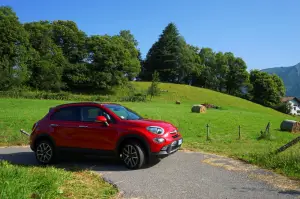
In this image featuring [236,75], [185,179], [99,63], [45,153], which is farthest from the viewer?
[236,75]

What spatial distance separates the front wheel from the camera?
7.39 meters

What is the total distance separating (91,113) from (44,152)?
1830 mm

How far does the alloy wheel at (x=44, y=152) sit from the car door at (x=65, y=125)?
327 millimetres

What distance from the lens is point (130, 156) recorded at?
751 cm

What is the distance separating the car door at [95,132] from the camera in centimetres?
768

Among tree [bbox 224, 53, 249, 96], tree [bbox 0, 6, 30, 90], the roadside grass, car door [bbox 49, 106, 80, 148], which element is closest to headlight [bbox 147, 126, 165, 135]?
the roadside grass

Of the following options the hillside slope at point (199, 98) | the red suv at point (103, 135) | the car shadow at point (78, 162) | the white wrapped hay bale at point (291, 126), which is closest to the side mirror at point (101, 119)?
the red suv at point (103, 135)

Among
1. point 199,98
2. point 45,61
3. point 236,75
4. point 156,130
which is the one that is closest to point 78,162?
point 156,130

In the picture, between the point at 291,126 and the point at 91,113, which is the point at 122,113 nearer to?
the point at 91,113

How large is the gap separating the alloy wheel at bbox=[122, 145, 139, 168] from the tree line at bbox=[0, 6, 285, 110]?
48517 mm

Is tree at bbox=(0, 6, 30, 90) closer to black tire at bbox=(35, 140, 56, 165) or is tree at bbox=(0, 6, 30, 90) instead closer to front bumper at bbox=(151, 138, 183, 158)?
black tire at bbox=(35, 140, 56, 165)

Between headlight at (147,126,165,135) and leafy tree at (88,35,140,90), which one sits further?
leafy tree at (88,35,140,90)

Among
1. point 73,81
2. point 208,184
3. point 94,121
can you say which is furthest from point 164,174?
point 73,81

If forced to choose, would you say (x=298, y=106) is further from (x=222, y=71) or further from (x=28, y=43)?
(x=28, y=43)
